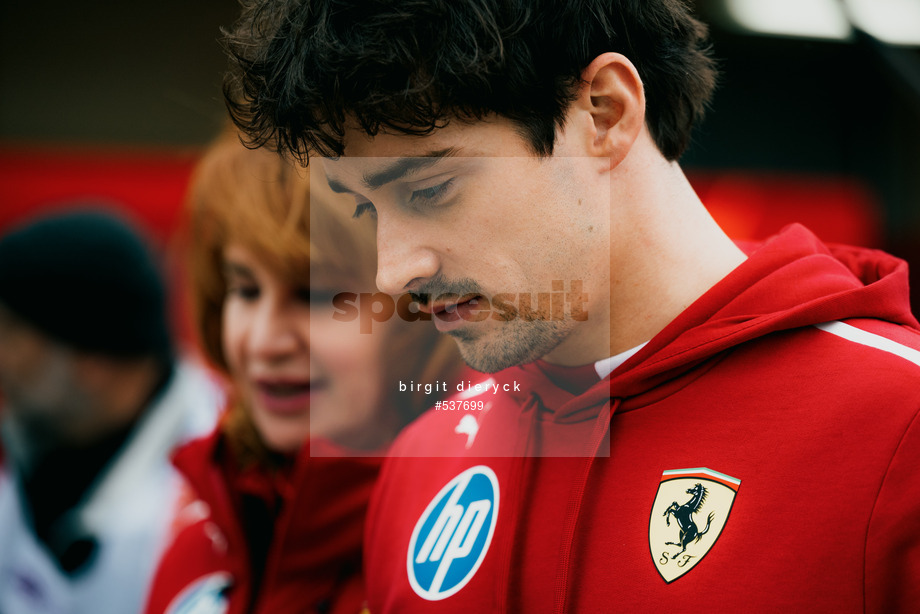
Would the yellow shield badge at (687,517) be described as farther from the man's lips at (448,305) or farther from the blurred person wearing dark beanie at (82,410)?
the blurred person wearing dark beanie at (82,410)

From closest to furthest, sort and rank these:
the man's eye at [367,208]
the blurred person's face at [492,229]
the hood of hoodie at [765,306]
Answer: the hood of hoodie at [765,306]
the blurred person's face at [492,229]
the man's eye at [367,208]

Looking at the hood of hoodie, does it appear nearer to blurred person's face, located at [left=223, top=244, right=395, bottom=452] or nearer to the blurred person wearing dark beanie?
blurred person's face, located at [left=223, top=244, right=395, bottom=452]

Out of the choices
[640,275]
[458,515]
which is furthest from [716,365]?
[458,515]

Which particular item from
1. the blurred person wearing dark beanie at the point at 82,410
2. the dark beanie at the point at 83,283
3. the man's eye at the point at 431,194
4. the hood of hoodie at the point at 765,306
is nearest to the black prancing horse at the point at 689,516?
the hood of hoodie at the point at 765,306

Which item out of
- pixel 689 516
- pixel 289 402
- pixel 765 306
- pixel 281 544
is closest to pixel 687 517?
pixel 689 516

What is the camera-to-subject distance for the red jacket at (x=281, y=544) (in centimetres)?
142

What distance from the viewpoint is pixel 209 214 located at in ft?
5.43

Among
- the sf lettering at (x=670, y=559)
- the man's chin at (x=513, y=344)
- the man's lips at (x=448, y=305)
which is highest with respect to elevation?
the man's lips at (x=448, y=305)

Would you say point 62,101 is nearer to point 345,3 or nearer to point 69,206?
point 69,206

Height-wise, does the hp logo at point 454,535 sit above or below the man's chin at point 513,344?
below

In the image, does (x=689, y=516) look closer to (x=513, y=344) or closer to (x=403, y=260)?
(x=513, y=344)

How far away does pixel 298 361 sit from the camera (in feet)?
5.16

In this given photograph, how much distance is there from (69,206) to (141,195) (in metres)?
0.32

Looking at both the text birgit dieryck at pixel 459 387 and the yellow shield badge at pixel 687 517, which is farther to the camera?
the text birgit dieryck at pixel 459 387
